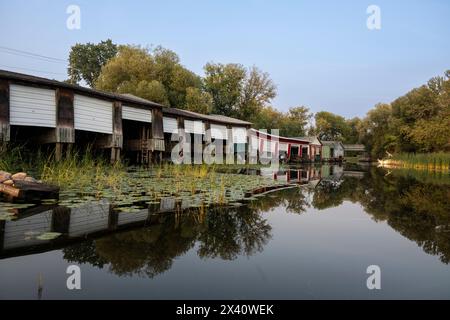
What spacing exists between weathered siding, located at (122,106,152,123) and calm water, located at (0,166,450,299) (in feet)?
39.2

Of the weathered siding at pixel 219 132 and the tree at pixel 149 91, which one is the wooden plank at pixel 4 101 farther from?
the tree at pixel 149 91

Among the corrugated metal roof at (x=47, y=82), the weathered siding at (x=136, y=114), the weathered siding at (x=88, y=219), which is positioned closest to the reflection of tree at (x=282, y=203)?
the weathered siding at (x=88, y=219)

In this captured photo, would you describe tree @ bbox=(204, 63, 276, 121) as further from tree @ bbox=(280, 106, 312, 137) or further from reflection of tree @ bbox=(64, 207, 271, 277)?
reflection of tree @ bbox=(64, 207, 271, 277)

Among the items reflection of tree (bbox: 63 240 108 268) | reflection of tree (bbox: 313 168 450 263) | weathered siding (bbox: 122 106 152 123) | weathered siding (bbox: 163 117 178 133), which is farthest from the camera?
weathered siding (bbox: 163 117 178 133)

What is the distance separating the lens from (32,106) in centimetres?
1214

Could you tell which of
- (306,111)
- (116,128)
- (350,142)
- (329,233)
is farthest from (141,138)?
(350,142)

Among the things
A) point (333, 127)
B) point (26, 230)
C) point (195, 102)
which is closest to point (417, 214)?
point (26, 230)

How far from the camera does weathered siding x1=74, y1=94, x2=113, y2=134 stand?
14.0 m

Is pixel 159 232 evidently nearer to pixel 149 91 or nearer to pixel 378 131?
pixel 149 91

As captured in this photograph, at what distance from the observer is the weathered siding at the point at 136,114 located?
16.6 metres

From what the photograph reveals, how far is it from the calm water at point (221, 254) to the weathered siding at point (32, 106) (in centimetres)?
865

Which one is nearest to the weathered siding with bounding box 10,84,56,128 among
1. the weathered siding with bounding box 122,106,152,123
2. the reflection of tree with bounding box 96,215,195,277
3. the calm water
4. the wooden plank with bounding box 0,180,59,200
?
the weathered siding with bounding box 122,106,152,123

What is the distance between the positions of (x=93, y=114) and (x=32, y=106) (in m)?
2.91
